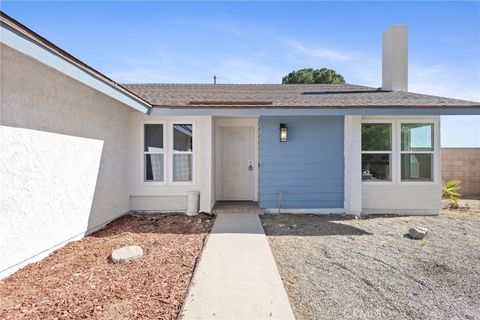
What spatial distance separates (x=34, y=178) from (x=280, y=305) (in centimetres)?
395

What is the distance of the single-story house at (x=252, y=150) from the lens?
17.9ft

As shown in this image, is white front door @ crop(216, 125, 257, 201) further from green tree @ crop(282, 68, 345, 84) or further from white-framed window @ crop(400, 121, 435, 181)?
green tree @ crop(282, 68, 345, 84)

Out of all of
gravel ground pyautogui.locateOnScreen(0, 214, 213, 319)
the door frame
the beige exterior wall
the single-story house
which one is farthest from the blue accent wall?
the beige exterior wall

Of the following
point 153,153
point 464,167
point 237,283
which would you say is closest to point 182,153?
point 153,153

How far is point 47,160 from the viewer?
437cm

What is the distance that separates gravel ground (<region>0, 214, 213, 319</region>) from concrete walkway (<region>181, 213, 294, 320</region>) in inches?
7.9

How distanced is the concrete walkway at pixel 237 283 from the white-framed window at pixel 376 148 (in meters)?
4.11

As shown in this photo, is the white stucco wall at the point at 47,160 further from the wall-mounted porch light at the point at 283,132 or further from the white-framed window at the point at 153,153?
the wall-mounted porch light at the point at 283,132

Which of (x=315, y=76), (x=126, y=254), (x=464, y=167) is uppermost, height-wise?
(x=315, y=76)

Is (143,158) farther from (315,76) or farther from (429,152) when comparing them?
(315,76)

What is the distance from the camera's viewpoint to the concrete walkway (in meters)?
2.82

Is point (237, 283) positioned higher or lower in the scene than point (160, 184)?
lower

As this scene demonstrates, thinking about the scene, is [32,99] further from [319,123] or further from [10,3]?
[319,123]

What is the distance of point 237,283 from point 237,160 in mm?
5681
